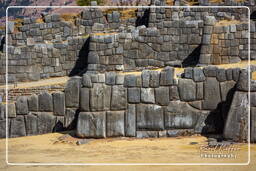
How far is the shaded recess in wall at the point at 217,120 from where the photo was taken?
13852 mm

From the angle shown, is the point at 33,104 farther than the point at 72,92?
Yes

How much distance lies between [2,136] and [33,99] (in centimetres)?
144

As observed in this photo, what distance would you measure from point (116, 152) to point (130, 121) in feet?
5.48

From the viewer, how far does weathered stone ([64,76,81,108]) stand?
15.1 meters

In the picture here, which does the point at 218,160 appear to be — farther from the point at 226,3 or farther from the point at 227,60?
the point at 226,3

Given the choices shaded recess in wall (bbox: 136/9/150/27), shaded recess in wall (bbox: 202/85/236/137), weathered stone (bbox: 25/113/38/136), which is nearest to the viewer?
shaded recess in wall (bbox: 202/85/236/137)

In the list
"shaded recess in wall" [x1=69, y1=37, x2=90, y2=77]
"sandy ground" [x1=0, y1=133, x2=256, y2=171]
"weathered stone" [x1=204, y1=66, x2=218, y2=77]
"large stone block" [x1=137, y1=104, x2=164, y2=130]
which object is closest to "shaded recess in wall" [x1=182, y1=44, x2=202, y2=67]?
"shaded recess in wall" [x1=69, y1=37, x2=90, y2=77]

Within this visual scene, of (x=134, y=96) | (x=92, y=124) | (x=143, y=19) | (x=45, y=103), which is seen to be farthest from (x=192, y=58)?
(x=92, y=124)

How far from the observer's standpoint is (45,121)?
1590 centimetres

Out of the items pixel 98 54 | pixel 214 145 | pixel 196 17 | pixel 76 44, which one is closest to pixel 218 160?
pixel 214 145

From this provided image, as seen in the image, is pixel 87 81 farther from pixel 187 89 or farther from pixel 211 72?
pixel 211 72

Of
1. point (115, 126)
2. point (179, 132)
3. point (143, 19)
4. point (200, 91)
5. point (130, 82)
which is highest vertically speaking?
point (143, 19)

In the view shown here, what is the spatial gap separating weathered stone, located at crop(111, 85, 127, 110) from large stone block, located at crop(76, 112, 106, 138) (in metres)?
0.37

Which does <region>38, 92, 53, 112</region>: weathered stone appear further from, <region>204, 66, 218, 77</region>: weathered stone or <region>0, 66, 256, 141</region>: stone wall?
<region>204, 66, 218, 77</region>: weathered stone
